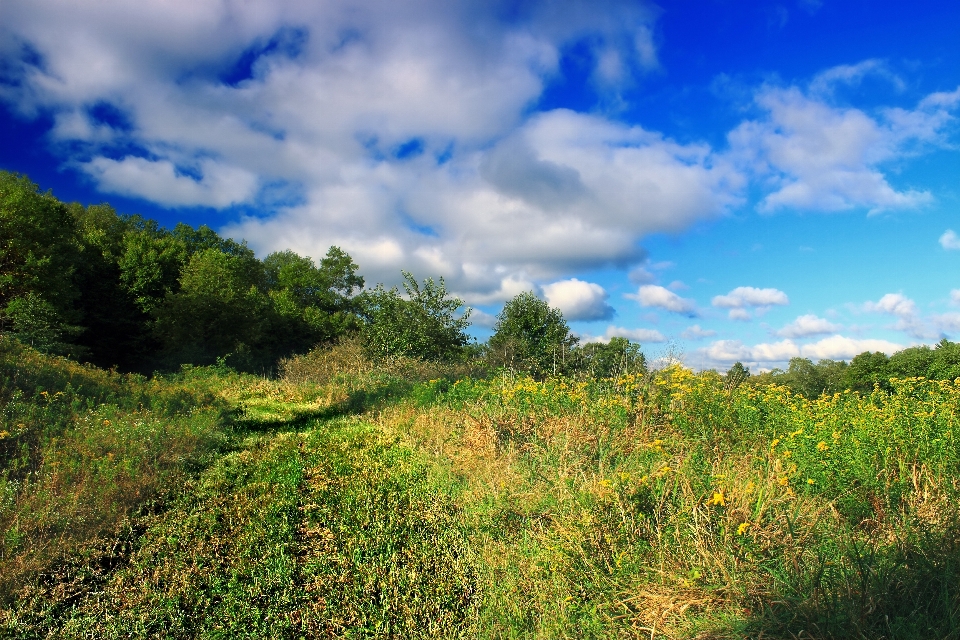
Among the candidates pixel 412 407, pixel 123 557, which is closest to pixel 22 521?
pixel 123 557

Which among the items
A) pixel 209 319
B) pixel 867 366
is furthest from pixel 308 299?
pixel 867 366

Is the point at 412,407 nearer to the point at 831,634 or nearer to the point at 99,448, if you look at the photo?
the point at 99,448

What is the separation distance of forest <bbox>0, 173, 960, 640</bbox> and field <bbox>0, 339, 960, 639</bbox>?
2 centimetres

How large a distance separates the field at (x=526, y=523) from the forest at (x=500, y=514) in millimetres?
23

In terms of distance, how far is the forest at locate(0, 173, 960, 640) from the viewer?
10.8 feet

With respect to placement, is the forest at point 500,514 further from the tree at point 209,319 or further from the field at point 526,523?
the tree at point 209,319

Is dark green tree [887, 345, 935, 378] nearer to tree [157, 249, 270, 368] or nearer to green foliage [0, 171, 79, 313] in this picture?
tree [157, 249, 270, 368]

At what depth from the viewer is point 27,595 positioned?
14.2 ft

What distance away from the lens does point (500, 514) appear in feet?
16.4

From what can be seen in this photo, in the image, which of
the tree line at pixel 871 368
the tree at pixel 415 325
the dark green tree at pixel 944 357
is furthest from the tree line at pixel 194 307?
the dark green tree at pixel 944 357

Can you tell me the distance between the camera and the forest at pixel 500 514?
3291 mm

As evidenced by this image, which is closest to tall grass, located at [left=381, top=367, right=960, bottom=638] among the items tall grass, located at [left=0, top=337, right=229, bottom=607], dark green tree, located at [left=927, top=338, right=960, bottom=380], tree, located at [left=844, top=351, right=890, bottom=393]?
tall grass, located at [left=0, top=337, right=229, bottom=607]

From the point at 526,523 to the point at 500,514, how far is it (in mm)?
384

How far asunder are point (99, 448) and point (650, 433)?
7.28 meters
